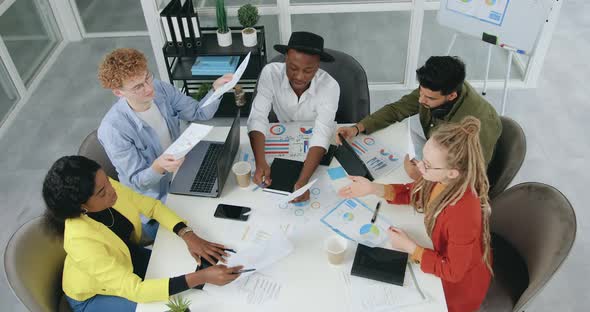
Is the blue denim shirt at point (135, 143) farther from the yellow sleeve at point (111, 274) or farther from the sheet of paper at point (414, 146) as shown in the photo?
the sheet of paper at point (414, 146)

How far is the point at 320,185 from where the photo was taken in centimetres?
213

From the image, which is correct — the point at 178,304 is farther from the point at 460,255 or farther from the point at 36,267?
the point at 460,255

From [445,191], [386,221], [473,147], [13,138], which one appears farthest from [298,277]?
[13,138]

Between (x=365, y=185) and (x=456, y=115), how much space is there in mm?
627

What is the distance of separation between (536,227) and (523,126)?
2.07m

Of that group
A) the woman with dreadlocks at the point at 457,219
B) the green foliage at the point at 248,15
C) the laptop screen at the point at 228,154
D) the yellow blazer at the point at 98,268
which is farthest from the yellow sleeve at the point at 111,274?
the green foliage at the point at 248,15

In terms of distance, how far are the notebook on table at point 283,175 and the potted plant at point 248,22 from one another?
1521mm

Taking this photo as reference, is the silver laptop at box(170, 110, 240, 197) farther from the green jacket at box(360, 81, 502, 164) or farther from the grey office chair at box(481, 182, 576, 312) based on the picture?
the grey office chair at box(481, 182, 576, 312)

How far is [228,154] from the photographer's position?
2.12 meters

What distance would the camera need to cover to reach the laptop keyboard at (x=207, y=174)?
83.8 inches

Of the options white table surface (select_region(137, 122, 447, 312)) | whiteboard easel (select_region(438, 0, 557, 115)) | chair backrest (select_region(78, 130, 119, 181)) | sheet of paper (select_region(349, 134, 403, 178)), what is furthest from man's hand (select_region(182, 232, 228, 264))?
whiteboard easel (select_region(438, 0, 557, 115))

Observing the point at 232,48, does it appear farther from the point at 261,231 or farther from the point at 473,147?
the point at 473,147

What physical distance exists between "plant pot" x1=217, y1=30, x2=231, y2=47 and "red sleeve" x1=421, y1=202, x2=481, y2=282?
92.5 inches

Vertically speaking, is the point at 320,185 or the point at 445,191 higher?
the point at 445,191
